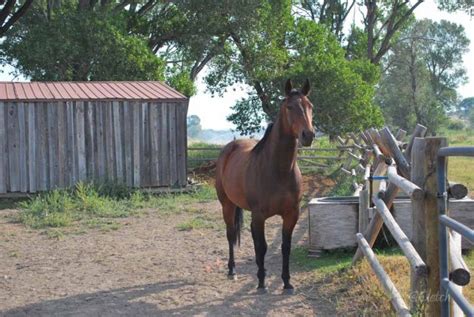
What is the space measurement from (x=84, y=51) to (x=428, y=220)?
679 inches

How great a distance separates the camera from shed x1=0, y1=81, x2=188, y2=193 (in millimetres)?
13492

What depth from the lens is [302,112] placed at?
18.5ft

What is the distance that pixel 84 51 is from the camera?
19.2m

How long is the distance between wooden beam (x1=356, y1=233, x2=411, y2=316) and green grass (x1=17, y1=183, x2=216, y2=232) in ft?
18.7

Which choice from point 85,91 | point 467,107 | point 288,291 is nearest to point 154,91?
point 85,91

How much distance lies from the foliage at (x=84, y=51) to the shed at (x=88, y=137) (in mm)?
4083

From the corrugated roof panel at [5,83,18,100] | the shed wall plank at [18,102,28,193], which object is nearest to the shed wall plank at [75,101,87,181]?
the shed wall plank at [18,102,28,193]

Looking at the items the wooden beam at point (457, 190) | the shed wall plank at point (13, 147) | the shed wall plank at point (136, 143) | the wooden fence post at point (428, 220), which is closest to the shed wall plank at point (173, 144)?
the shed wall plank at point (136, 143)

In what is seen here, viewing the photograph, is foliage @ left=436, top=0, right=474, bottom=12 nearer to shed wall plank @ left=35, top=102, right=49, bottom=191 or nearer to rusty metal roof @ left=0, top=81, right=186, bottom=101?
rusty metal roof @ left=0, top=81, right=186, bottom=101

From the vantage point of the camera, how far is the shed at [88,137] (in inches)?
531

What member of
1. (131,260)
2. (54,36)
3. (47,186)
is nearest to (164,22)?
(54,36)

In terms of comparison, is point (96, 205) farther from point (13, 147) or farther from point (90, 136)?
point (13, 147)

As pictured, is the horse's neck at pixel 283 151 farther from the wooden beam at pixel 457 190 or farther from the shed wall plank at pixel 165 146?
the shed wall plank at pixel 165 146

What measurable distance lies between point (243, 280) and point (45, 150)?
336 inches
